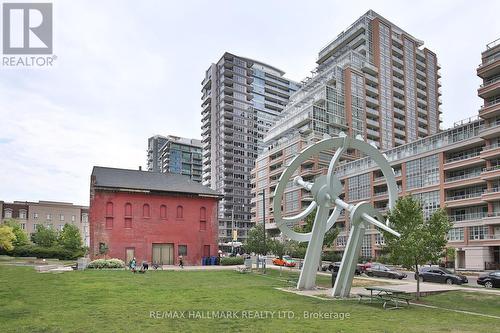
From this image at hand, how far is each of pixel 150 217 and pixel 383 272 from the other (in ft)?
83.7

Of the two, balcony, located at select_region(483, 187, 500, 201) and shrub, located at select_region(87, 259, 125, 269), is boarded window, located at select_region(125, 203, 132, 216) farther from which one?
balcony, located at select_region(483, 187, 500, 201)

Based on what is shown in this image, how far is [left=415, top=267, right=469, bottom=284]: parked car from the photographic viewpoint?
31712 millimetres

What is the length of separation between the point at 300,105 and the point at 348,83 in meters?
11.7

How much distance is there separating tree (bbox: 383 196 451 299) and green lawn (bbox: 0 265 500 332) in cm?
219

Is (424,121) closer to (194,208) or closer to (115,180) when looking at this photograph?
(194,208)

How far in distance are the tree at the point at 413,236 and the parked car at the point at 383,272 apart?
1667 centimetres

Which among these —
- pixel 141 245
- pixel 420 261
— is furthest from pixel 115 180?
pixel 420 261

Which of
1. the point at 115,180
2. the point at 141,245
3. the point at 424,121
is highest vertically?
the point at 424,121

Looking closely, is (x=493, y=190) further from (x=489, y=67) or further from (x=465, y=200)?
(x=489, y=67)

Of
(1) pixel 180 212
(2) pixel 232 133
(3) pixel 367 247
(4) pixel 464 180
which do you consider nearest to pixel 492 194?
(4) pixel 464 180

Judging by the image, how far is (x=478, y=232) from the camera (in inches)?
2195

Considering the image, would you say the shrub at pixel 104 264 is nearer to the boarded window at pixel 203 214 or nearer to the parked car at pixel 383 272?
the boarded window at pixel 203 214

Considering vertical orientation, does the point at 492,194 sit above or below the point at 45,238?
above

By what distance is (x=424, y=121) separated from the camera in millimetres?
107562
